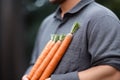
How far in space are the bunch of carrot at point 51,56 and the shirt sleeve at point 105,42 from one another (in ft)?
0.64

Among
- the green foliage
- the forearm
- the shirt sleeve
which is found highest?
the shirt sleeve

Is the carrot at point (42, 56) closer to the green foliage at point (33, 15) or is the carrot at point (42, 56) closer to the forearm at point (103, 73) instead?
the forearm at point (103, 73)

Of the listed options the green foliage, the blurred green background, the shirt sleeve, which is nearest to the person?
the shirt sleeve

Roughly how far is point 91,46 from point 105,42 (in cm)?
12

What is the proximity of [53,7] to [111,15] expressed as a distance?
6066mm

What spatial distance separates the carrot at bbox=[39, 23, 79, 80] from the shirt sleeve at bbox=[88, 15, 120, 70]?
18cm

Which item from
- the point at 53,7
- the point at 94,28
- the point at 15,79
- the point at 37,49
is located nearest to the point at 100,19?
the point at 94,28

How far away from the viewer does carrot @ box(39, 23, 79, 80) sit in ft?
17.4

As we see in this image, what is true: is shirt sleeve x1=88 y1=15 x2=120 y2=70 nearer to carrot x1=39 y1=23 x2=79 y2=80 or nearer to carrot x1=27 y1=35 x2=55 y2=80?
carrot x1=39 y1=23 x2=79 y2=80

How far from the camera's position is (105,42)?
514 centimetres

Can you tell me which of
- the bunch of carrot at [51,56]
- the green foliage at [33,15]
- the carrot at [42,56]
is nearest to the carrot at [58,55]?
the bunch of carrot at [51,56]

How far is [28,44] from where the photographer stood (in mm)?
11453

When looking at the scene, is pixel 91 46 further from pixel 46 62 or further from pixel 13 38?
pixel 13 38

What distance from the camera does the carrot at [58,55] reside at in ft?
17.4
